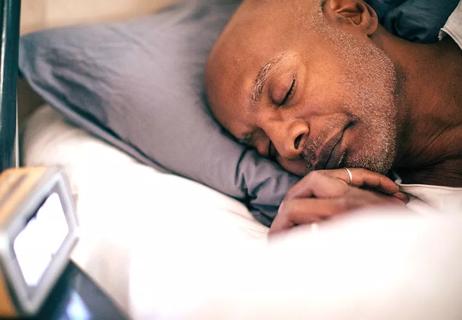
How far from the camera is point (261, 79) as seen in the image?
3.05ft

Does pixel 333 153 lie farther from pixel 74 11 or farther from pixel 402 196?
pixel 74 11

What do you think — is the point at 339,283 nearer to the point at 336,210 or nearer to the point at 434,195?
the point at 336,210

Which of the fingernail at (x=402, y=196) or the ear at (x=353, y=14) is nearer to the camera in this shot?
the fingernail at (x=402, y=196)

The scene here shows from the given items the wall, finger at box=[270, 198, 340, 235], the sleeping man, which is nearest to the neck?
the sleeping man

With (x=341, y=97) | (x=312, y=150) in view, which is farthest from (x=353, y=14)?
(x=312, y=150)

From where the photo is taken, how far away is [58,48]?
1025 millimetres

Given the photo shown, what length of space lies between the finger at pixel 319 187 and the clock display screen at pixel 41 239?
0.41 metres

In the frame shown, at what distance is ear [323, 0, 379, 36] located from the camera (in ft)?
3.34

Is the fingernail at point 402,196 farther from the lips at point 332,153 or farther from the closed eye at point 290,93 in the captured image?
the closed eye at point 290,93

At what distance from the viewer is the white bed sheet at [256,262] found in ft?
1.56

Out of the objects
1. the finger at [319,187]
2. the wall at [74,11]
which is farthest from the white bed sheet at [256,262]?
the wall at [74,11]

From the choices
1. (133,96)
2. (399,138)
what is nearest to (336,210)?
(399,138)

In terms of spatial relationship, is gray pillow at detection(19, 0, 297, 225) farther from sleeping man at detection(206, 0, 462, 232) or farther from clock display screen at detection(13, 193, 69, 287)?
clock display screen at detection(13, 193, 69, 287)

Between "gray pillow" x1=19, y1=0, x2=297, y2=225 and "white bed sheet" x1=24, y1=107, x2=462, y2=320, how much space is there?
0.13m
